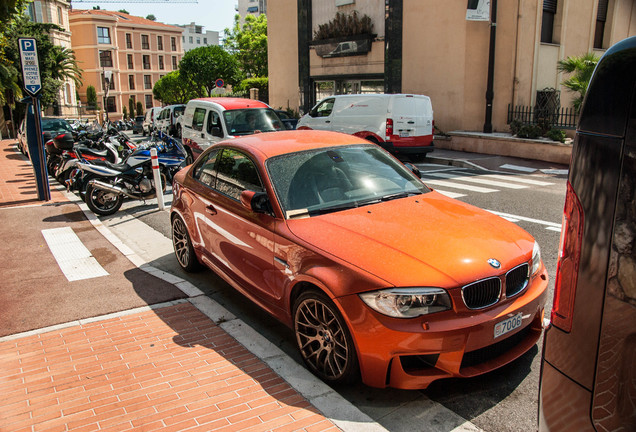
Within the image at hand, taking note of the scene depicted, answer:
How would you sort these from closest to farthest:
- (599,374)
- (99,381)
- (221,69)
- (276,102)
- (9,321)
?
(599,374), (99,381), (9,321), (276,102), (221,69)

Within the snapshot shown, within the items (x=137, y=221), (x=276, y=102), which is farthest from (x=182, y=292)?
(x=276, y=102)

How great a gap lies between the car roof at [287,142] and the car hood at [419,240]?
950 mm

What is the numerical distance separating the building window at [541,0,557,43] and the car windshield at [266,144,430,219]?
1749cm

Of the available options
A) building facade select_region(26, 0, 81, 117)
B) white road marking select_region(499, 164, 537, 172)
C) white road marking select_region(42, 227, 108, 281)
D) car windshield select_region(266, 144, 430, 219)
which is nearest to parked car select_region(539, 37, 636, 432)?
car windshield select_region(266, 144, 430, 219)

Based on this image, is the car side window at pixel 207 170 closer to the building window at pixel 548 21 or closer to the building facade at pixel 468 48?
the building facade at pixel 468 48

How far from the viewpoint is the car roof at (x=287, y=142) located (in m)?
5.14

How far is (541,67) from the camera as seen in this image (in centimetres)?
1958

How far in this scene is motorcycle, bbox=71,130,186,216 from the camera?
10023mm

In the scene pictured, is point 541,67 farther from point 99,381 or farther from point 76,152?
point 99,381

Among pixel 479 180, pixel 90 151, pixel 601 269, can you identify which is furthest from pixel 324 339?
pixel 90 151

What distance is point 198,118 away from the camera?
14008mm

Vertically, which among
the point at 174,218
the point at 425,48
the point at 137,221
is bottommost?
the point at 137,221

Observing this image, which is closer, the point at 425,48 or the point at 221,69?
the point at 425,48

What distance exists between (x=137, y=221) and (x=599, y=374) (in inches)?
347
